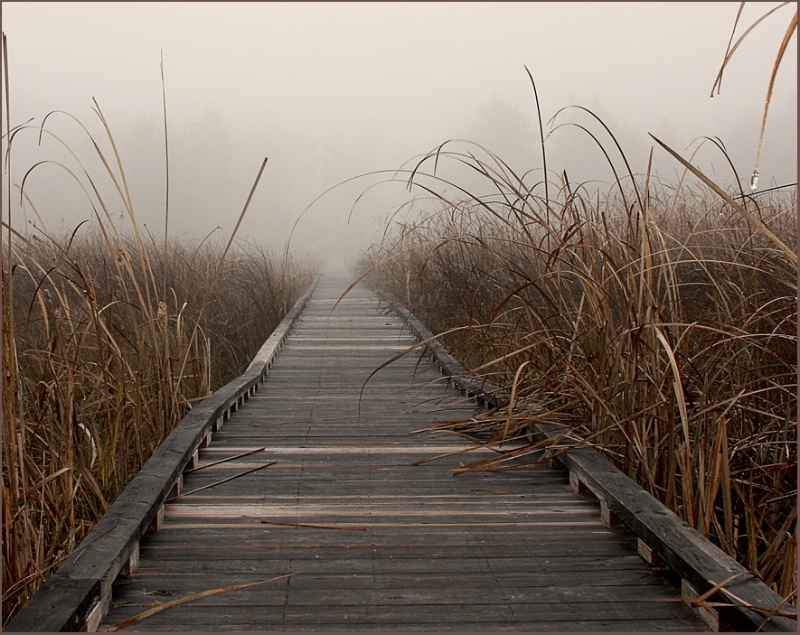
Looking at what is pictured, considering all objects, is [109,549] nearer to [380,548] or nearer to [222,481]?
[380,548]

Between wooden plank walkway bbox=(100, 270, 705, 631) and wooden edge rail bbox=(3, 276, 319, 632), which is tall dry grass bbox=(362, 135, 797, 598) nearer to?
wooden plank walkway bbox=(100, 270, 705, 631)

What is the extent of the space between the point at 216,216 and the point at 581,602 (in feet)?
181

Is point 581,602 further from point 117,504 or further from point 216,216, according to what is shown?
point 216,216

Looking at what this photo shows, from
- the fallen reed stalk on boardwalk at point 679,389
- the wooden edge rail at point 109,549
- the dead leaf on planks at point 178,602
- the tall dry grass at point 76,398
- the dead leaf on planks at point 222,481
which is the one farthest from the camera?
the dead leaf on planks at point 222,481

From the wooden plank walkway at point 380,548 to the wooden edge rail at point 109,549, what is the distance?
6 centimetres

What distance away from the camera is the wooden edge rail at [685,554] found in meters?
1.37

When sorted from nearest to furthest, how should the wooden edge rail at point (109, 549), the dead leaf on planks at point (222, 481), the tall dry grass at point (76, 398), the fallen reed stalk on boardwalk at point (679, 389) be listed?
the wooden edge rail at point (109, 549), the tall dry grass at point (76, 398), the fallen reed stalk on boardwalk at point (679, 389), the dead leaf on planks at point (222, 481)

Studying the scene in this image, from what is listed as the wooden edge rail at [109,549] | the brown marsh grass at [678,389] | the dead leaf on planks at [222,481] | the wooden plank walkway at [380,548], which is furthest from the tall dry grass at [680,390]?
the wooden edge rail at [109,549]

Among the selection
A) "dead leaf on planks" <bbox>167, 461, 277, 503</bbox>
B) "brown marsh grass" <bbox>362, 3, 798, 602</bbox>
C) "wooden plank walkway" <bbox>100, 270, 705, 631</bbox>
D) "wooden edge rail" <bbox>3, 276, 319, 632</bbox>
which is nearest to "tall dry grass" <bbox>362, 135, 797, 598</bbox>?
"brown marsh grass" <bbox>362, 3, 798, 602</bbox>

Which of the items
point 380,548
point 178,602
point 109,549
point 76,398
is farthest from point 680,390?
point 76,398

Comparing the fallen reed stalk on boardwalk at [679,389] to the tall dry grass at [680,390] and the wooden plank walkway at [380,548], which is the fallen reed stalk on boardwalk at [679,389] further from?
the wooden plank walkway at [380,548]

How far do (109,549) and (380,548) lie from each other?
23.9 inches

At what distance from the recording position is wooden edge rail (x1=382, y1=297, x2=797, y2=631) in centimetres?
137

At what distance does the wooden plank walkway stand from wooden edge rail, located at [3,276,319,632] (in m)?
0.06
